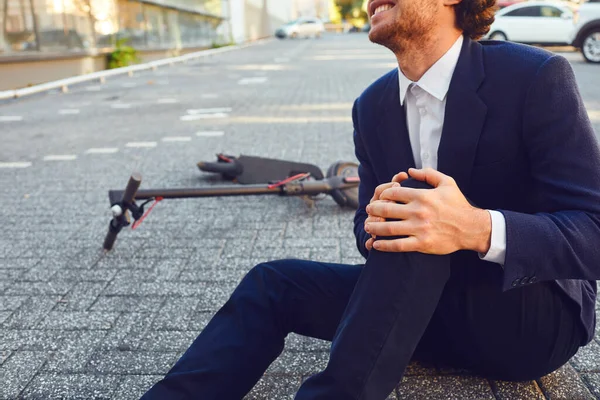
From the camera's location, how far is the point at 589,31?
1602cm

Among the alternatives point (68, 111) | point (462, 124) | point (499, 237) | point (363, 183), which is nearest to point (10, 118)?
point (68, 111)

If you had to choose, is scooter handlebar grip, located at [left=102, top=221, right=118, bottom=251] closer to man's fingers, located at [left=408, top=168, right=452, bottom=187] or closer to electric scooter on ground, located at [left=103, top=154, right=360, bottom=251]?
electric scooter on ground, located at [left=103, top=154, right=360, bottom=251]

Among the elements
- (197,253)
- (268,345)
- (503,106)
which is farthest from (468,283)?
(197,253)

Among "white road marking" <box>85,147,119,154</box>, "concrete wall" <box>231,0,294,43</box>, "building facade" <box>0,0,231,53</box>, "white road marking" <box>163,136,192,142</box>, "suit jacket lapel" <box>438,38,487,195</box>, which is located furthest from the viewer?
"concrete wall" <box>231,0,294,43</box>

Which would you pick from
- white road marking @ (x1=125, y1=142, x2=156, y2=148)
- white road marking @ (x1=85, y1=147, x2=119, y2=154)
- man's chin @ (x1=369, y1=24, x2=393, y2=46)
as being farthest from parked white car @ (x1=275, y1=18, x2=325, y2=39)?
man's chin @ (x1=369, y1=24, x2=393, y2=46)

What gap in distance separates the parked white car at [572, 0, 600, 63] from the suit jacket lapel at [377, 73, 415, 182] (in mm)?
15884

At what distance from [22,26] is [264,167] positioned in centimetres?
1106

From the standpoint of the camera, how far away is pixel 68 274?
3646mm

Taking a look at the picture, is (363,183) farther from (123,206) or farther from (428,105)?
(123,206)

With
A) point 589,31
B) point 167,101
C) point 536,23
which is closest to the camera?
point 167,101

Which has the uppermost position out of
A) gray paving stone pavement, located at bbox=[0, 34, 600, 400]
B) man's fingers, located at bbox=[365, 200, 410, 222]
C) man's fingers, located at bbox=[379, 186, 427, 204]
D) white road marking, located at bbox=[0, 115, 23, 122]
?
man's fingers, located at bbox=[379, 186, 427, 204]

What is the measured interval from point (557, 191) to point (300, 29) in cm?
5253

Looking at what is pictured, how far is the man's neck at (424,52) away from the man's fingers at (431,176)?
55cm

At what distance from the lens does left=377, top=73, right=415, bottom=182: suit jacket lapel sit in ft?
7.09
